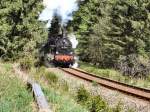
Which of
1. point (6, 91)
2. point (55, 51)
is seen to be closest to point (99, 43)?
point (55, 51)

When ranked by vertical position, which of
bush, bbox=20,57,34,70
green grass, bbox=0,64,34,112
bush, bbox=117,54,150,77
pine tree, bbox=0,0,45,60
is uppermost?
pine tree, bbox=0,0,45,60

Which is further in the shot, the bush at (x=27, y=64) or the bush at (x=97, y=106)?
the bush at (x=27, y=64)

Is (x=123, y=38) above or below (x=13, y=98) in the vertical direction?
above

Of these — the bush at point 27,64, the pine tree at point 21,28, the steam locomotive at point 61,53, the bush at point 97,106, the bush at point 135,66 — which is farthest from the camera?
the pine tree at point 21,28

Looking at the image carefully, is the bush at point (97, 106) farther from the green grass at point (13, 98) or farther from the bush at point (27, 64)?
the bush at point (27, 64)

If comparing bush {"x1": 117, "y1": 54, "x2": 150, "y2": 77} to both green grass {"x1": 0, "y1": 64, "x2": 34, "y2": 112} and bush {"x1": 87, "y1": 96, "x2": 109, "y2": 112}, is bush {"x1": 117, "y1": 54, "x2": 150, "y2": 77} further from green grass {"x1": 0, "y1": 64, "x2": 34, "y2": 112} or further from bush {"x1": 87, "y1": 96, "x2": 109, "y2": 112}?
green grass {"x1": 0, "y1": 64, "x2": 34, "y2": 112}

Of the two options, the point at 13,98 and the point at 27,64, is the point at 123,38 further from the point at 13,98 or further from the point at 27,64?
the point at 13,98

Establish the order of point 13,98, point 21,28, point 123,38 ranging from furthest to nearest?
point 123,38 → point 21,28 → point 13,98

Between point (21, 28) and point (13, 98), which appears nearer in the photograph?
point (13, 98)

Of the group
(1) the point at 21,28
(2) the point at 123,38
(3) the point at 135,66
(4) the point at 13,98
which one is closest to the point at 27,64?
(3) the point at 135,66

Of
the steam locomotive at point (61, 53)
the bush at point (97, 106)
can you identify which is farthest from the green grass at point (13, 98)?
the steam locomotive at point (61, 53)

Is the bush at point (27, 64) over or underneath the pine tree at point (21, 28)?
underneath

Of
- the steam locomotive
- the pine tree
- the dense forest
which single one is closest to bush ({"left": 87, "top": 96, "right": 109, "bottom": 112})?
the dense forest

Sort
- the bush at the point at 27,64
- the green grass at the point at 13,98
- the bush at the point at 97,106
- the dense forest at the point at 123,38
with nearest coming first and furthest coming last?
1. the green grass at the point at 13,98
2. the bush at the point at 97,106
3. the bush at the point at 27,64
4. the dense forest at the point at 123,38
